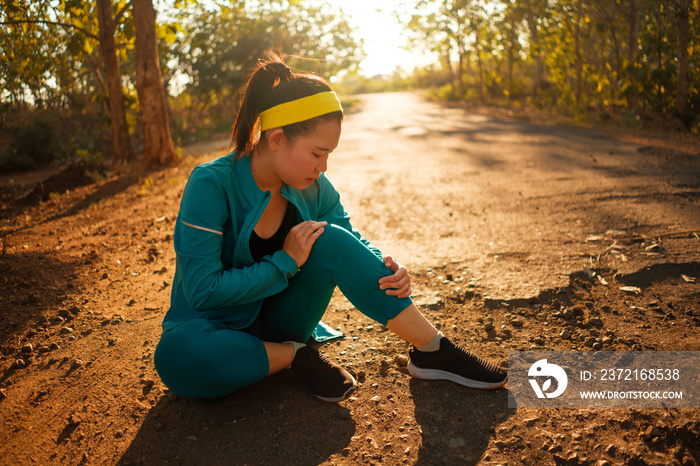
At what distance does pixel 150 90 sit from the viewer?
646cm

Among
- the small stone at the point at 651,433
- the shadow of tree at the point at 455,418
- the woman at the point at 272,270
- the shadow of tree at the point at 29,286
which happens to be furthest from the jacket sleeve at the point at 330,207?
the shadow of tree at the point at 29,286

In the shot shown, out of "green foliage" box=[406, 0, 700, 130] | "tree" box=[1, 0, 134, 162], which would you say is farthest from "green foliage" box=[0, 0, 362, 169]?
"green foliage" box=[406, 0, 700, 130]

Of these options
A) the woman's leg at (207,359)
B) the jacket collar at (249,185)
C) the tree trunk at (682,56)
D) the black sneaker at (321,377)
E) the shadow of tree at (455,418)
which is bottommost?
the shadow of tree at (455,418)

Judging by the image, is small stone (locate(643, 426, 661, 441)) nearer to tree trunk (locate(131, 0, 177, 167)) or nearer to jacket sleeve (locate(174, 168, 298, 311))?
jacket sleeve (locate(174, 168, 298, 311))

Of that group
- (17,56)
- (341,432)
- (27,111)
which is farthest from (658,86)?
(27,111)

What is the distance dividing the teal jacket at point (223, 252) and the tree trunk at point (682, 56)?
7398mm

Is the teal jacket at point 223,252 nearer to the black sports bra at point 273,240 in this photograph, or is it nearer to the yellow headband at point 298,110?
the black sports bra at point 273,240

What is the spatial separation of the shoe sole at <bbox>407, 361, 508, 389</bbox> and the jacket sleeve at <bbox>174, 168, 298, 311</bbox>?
642 mm

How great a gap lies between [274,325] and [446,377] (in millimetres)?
691

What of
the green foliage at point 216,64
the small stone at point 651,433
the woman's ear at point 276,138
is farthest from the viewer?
the green foliage at point 216,64

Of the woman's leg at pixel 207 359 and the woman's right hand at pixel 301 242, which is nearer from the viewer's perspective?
the woman's leg at pixel 207 359

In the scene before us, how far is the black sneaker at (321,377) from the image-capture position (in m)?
1.81

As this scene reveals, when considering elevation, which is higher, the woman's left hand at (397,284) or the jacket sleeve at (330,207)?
the jacket sleeve at (330,207)

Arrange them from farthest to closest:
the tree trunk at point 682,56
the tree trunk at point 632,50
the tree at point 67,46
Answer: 1. the tree trunk at point 632,50
2. the tree trunk at point 682,56
3. the tree at point 67,46
